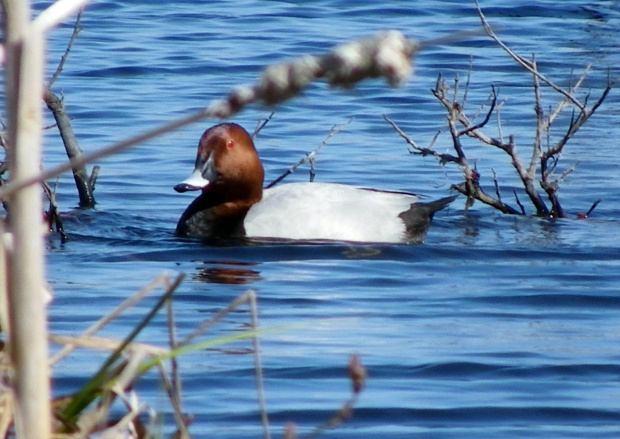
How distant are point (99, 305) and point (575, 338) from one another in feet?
6.96

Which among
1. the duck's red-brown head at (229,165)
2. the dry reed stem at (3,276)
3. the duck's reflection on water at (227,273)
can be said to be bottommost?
the duck's reflection on water at (227,273)

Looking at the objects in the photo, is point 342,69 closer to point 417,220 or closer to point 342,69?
point 342,69

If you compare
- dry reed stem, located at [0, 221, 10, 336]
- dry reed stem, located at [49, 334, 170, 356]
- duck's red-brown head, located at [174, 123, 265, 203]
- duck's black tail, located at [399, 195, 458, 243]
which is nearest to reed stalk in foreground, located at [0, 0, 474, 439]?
dry reed stem, located at [0, 221, 10, 336]

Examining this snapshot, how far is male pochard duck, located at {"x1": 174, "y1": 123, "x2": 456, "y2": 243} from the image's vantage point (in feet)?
24.4

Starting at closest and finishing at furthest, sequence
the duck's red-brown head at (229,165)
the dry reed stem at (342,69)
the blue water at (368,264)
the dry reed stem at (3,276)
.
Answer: the dry reed stem at (342,69)
the dry reed stem at (3,276)
the blue water at (368,264)
the duck's red-brown head at (229,165)

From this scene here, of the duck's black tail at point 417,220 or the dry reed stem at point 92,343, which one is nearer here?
the dry reed stem at point 92,343

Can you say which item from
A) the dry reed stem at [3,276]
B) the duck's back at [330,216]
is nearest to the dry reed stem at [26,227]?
the dry reed stem at [3,276]

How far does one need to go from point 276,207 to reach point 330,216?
34 cm

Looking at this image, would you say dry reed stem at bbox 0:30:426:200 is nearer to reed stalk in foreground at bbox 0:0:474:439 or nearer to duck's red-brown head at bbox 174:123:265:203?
reed stalk in foreground at bbox 0:0:474:439

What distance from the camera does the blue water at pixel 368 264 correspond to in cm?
423

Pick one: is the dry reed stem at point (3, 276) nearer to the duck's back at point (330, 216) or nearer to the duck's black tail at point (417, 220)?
the duck's back at point (330, 216)

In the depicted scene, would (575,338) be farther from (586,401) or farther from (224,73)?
(224,73)

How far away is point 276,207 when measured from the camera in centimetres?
752

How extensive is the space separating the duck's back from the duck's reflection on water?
1.61 feet
